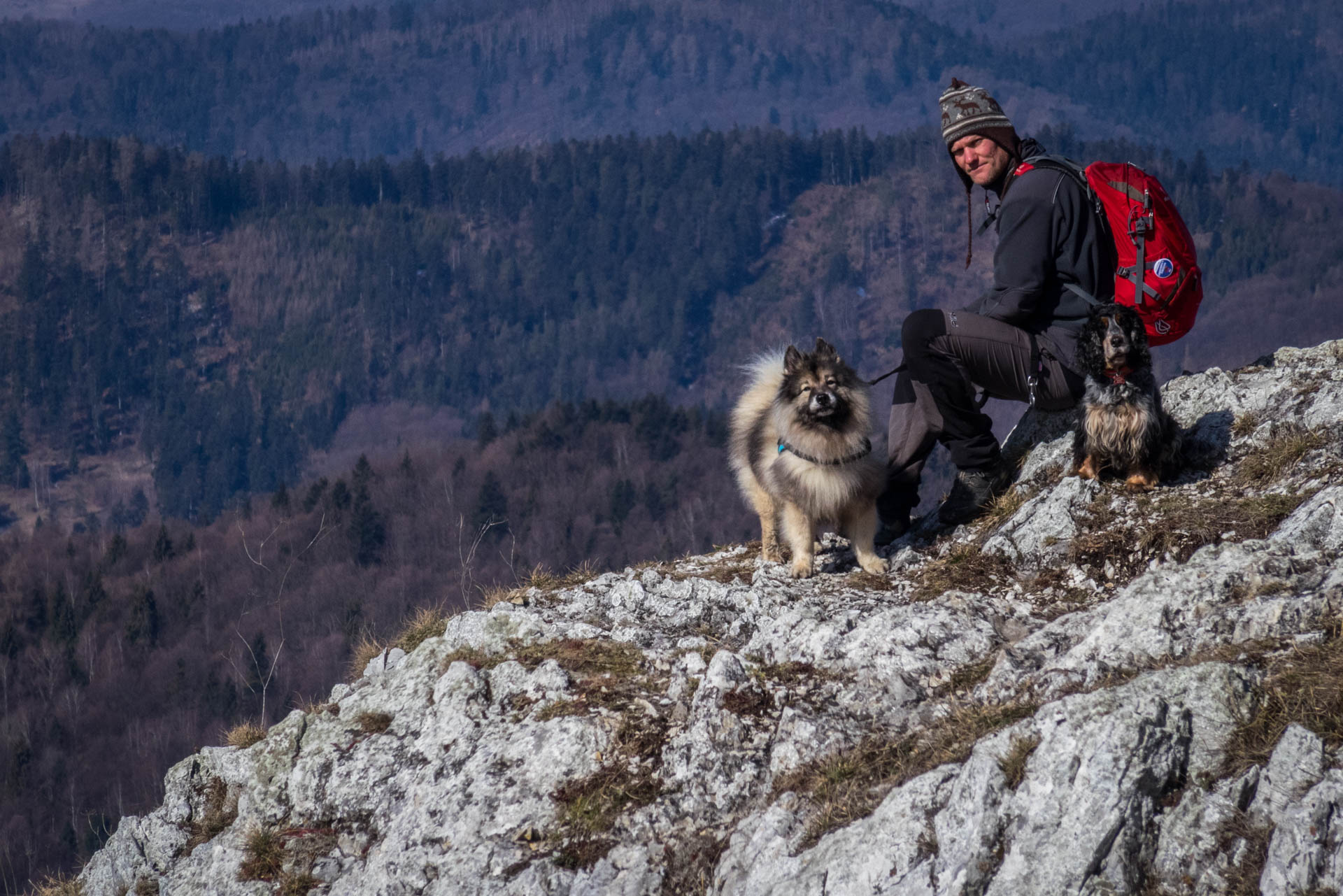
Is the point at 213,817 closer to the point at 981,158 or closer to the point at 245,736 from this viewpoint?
the point at 245,736

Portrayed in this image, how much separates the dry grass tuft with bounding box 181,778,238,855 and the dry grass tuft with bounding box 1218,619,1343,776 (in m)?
6.03

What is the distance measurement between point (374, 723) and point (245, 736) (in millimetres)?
1358

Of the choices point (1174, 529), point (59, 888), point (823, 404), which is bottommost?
point (59, 888)

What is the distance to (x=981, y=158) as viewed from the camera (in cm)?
832

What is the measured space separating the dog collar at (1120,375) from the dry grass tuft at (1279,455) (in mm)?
1023

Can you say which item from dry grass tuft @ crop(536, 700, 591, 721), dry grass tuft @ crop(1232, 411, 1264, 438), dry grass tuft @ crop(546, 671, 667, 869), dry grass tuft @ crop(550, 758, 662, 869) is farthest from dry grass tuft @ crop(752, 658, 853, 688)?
dry grass tuft @ crop(1232, 411, 1264, 438)

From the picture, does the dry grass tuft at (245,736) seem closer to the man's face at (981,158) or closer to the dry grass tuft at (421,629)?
the dry grass tuft at (421,629)

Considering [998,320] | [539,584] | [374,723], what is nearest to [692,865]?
[374,723]

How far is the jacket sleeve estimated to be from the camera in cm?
791

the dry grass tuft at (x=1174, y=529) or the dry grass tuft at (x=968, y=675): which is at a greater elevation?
the dry grass tuft at (x=1174, y=529)

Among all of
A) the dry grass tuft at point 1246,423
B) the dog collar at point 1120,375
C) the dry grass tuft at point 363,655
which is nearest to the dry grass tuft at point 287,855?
the dry grass tuft at point 363,655

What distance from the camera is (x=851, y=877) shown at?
527 centimetres

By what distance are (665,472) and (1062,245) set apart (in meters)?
130

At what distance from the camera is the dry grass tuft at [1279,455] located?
777 cm
